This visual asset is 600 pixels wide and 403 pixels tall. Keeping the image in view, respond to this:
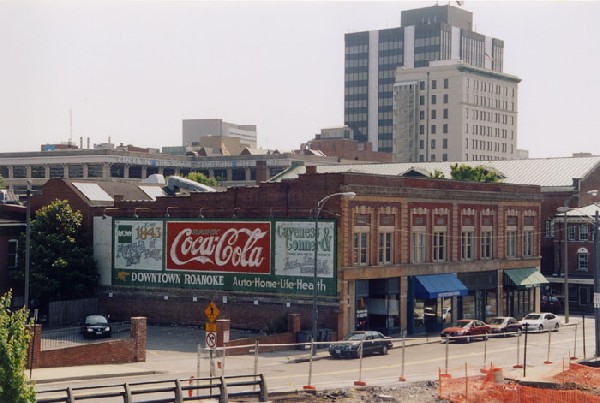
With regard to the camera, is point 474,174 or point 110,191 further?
point 474,174

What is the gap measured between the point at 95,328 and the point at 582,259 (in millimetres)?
49939

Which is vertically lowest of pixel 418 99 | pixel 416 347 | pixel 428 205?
pixel 416 347

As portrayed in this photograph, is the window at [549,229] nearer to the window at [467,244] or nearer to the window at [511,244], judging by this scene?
the window at [511,244]

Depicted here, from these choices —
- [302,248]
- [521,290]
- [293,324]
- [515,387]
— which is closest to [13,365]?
[515,387]

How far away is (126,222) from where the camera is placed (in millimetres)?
69375

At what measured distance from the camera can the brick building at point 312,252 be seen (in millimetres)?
59219

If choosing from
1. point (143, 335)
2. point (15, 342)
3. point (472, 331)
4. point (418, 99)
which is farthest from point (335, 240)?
point (418, 99)

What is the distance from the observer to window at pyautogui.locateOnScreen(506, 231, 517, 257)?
75.4m

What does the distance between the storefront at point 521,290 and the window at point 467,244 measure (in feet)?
17.7

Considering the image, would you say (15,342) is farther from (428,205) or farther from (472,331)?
(428,205)

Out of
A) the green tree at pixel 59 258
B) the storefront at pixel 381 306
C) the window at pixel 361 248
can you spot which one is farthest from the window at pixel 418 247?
the green tree at pixel 59 258

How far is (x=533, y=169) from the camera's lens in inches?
3880

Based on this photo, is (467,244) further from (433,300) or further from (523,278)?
(523,278)

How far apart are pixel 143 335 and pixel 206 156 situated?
363 feet
